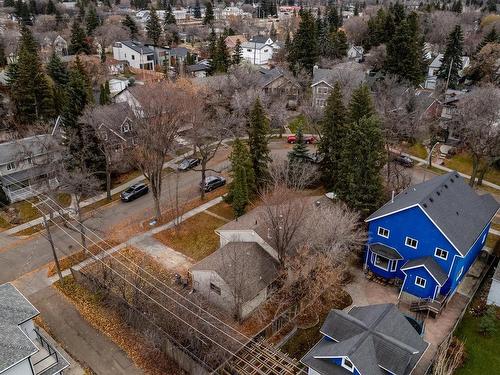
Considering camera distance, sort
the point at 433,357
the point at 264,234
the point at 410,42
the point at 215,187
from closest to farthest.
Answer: the point at 433,357
the point at 264,234
the point at 215,187
the point at 410,42

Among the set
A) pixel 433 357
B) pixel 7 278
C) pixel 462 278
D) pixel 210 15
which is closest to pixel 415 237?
pixel 462 278

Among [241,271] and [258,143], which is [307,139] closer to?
[258,143]

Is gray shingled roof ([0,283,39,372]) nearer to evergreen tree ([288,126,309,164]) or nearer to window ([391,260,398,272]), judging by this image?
window ([391,260,398,272])

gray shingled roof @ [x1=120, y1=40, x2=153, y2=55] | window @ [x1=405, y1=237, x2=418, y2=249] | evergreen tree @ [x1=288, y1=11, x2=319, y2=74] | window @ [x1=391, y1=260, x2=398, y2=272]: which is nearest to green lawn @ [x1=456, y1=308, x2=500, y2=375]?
window @ [x1=391, y1=260, x2=398, y2=272]

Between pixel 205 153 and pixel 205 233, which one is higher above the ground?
pixel 205 153

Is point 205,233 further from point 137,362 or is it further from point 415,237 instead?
point 415,237

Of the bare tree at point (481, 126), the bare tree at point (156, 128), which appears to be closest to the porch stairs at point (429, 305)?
the bare tree at point (481, 126)
